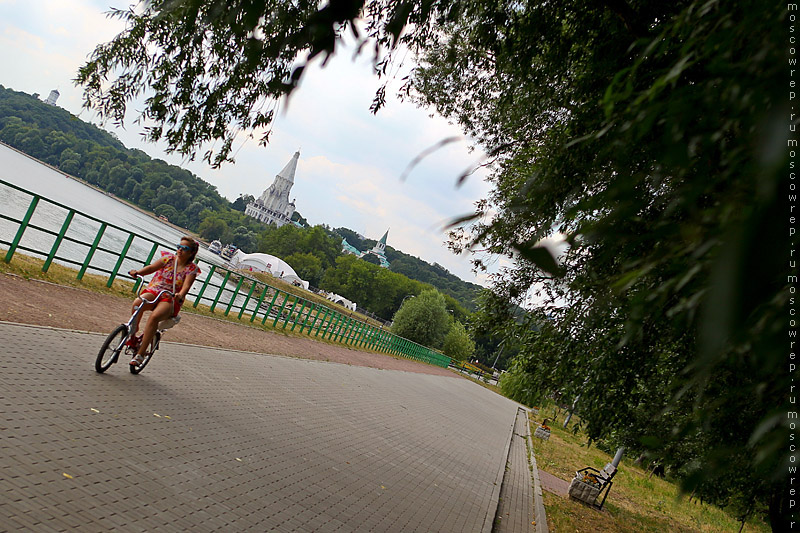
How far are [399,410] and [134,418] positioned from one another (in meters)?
9.10

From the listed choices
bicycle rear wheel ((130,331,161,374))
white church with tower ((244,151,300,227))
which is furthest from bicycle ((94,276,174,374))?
white church with tower ((244,151,300,227))

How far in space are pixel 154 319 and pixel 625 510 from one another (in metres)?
12.2

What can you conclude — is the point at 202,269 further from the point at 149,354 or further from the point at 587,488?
the point at 587,488

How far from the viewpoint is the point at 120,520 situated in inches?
142

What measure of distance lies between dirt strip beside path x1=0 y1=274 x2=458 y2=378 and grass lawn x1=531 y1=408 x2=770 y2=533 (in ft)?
25.1

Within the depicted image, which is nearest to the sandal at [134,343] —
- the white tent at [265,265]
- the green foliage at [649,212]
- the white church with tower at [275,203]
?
the green foliage at [649,212]

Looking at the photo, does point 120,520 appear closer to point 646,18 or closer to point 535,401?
point 535,401

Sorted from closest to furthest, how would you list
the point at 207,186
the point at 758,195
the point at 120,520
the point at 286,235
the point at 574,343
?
the point at 758,195
the point at 120,520
the point at 574,343
the point at 207,186
the point at 286,235

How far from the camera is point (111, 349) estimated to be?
22.0ft

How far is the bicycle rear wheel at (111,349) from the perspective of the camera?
6.60m

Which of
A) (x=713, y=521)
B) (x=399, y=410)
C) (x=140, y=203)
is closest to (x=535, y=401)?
(x=399, y=410)

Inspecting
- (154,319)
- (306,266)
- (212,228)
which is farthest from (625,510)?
(306,266)

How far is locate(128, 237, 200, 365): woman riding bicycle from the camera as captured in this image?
6.76 m

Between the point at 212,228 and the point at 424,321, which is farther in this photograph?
the point at 212,228
